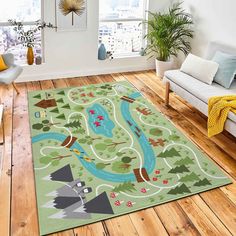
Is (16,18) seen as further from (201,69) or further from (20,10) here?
(201,69)

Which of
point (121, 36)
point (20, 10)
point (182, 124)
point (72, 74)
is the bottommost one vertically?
point (182, 124)

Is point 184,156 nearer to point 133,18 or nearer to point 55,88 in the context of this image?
point 55,88

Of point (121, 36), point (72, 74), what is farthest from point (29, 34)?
point (121, 36)

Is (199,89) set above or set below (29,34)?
below

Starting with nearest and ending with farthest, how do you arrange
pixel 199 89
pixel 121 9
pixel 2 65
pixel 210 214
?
pixel 210 214 < pixel 199 89 < pixel 2 65 < pixel 121 9

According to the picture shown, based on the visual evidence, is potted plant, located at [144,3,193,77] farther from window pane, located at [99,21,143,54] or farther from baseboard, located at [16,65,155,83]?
baseboard, located at [16,65,155,83]

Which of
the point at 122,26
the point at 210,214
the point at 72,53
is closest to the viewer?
the point at 210,214

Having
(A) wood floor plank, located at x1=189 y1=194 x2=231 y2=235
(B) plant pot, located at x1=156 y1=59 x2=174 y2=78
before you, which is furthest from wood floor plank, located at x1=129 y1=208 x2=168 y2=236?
(B) plant pot, located at x1=156 y1=59 x2=174 y2=78

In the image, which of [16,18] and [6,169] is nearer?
[6,169]
